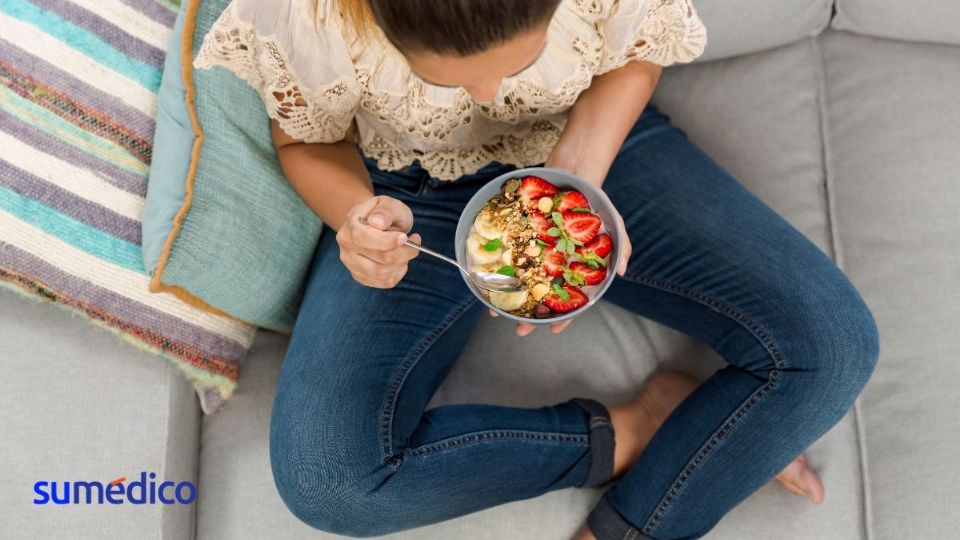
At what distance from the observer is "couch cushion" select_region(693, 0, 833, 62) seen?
1.27 metres

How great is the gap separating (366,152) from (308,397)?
0.38m

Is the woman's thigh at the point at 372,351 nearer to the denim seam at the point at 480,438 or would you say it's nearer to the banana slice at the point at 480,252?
the denim seam at the point at 480,438

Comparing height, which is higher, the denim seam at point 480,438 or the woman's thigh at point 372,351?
the woman's thigh at point 372,351

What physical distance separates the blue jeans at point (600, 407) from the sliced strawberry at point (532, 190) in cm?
30

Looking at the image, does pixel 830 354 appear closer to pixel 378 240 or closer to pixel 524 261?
pixel 524 261

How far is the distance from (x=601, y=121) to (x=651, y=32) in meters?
0.13

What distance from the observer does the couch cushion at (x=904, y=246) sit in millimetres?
1146

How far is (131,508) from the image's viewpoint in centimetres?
112

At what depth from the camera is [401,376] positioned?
1.11 m

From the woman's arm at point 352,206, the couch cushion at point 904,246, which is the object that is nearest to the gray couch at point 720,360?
the couch cushion at point 904,246

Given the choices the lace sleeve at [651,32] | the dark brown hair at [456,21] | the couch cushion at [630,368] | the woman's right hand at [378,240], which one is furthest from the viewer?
the couch cushion at [630,368]

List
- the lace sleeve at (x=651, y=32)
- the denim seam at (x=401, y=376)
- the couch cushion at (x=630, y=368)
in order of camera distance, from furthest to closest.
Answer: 1. the couch cushion at (x=630, y=368)
2. the denim seam at (x=401, y=376)
3. the lace sleeve at (x=651, y=32)

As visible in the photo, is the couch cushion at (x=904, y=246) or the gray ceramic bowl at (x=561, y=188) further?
the couch cushion at (x=904, y=246)

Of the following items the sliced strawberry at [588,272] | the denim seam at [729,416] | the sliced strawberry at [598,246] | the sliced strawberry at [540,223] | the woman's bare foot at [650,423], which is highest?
the sliced strawberry at [540,223]
